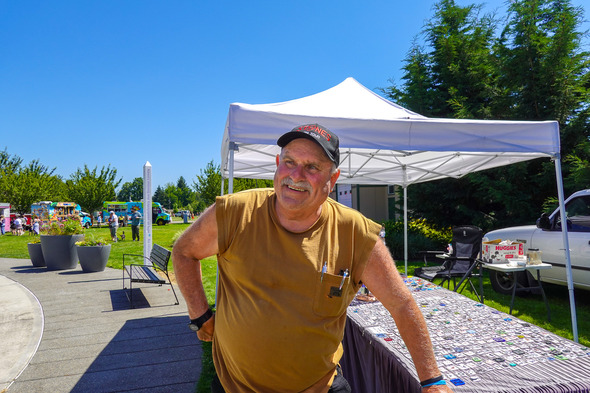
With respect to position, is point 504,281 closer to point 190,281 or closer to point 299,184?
point 299,184

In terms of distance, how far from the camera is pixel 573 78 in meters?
9.12

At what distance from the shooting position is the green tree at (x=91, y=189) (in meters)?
31.5

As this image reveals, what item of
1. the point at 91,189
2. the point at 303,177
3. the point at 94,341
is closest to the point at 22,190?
the point at 91,189

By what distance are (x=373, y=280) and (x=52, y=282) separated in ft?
29.4

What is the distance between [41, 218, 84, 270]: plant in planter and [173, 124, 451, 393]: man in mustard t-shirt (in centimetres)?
981

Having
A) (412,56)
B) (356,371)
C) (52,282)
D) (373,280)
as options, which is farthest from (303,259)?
(412,56)

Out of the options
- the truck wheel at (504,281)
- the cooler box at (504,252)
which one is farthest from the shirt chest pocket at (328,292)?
the truck wheel at (504,281)

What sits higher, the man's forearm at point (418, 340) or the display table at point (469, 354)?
the man's forearm at point (418, 340)

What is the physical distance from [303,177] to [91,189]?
34743mm

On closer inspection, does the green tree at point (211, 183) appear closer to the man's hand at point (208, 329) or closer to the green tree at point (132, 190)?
the man's hand at point (208, 329)

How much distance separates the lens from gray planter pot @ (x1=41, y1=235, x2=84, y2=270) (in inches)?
379

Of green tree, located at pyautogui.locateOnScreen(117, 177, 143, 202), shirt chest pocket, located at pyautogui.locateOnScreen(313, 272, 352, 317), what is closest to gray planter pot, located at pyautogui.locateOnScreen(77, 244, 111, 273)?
shirt chest pocket, located at pyautogui.locateOnScreen(313, 272, 352, 317)

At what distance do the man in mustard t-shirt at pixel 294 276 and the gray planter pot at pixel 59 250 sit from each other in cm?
985

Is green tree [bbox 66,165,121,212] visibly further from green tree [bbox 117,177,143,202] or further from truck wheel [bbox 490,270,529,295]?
green tree [bbox 117,177,143,202]
